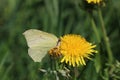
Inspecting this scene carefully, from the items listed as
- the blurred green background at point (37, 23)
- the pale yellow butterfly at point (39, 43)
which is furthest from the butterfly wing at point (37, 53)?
the blurred green background at point (37, 23)

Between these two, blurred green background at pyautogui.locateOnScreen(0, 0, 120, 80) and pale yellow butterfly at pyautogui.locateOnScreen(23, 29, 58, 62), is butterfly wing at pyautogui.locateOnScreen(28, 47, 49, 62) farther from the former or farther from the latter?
blurred green background at pyautogui.locateOnScreen(0, 0, 120, 80)

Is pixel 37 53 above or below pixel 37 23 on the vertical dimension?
below

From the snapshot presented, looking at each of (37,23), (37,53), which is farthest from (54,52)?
(37,23)

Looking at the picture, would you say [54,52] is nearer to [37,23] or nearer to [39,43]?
[39,43]

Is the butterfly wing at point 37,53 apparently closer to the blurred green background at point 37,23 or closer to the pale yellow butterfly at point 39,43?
the pale yellow butterfly at point 39,43

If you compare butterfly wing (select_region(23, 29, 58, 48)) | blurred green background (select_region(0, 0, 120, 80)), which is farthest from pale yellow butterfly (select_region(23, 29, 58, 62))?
blurred green background (select_region(0, 0, 120, 80))

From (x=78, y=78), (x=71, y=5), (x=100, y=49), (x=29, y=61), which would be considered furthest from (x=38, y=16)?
(x=78, y=78)
